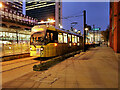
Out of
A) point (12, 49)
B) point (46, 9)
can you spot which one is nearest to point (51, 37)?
point (12, 49)

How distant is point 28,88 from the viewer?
4664 millimetres

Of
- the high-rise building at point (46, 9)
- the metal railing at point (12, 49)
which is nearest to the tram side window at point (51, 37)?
the metal railing at point (12, 49)

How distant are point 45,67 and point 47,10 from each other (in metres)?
131

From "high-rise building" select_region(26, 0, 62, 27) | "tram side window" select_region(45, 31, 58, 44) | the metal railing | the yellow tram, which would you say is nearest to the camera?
the yellow tram

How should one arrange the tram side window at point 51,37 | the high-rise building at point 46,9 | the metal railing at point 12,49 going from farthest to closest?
1. the high-rise building at point 46,9
2. the metal railing at point 12,49
3. the tram side window at point 51,37

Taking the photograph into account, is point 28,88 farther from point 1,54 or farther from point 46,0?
point 46,0

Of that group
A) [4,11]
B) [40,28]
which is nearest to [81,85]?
[40,28]

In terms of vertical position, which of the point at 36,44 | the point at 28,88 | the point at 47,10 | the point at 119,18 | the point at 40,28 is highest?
the point at 47,10

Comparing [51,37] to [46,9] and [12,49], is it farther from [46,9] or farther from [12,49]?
[46,9]

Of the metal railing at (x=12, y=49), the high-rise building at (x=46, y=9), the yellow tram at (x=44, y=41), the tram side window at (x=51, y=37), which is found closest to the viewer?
the yellow tram at (x=44, y=41)

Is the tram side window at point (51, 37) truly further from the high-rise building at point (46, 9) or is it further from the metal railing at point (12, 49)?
the high-rise building at point (46, 9)

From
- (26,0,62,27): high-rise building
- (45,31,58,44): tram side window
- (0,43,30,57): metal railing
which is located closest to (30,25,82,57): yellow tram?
(45,31,58,44): tram side window

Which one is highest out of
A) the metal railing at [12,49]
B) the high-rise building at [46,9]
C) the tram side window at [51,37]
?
the high-rise building at [46,9]

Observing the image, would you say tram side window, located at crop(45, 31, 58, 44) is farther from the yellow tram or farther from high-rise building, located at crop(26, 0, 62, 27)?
high-rise building, located at crop(26, 0, 62, 27)
